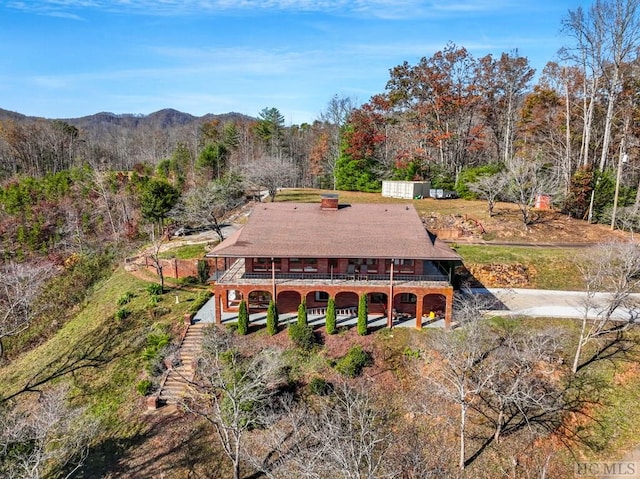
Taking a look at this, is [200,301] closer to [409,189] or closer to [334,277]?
[334,277]

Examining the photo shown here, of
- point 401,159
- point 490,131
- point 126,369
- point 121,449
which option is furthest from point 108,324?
point 490,131

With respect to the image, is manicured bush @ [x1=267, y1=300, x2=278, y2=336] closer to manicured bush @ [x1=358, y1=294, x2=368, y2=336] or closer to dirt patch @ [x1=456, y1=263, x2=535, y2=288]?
manicured bush @ [x1=358, y1=294, x2=368, y2=336]

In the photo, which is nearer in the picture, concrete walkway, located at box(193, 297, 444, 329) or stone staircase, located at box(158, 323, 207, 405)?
stone staircase, located at box(158, 323, 207, 405)

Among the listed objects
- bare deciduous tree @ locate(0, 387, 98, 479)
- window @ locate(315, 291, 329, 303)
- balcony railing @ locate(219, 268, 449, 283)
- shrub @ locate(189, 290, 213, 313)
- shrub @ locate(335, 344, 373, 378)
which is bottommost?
bare deciduous tree @ locate(0, 387, 98, 479)

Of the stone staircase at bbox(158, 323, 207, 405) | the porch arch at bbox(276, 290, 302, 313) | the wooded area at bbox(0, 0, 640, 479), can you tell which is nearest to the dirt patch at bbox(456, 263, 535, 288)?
the wooded area at bbox(0, 0, 640, 479)

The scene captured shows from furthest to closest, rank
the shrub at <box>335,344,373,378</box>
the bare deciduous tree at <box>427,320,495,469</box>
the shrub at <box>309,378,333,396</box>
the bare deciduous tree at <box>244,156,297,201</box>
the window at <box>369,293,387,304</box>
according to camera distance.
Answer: the bare deciduous tree at <box>244,156,297,201</box>
the window at <box>369,293,387,304</box>
the shrub at <box>335,344,373,378</box>
the shrub at <box>309,378,333,396</box>
the bare deciduous tree at <box>427,320,495,469</box>

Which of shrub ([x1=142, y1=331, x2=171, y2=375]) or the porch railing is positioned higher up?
the porch railing

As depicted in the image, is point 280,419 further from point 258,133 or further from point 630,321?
point 258,133

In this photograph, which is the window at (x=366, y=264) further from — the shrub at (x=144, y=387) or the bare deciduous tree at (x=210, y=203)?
the bare deciduous tree at (x=210, y=203)
